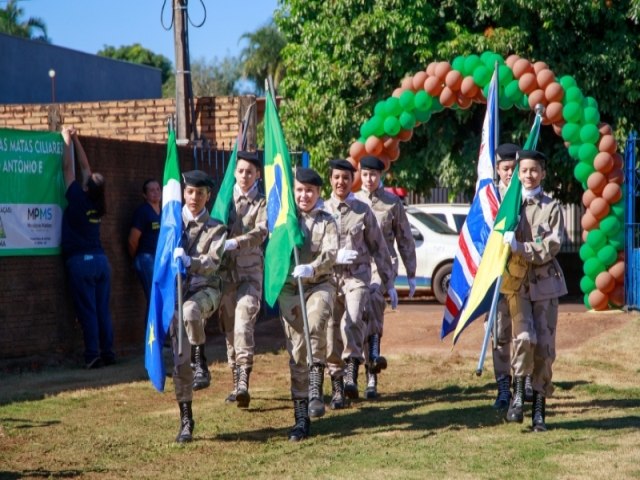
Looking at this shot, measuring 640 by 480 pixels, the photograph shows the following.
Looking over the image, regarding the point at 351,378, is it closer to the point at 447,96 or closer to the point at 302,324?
the point at 302,324

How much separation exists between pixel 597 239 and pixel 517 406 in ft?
28.3

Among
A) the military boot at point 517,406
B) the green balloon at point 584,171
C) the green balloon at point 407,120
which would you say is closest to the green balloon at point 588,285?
the green balloon at point 584,171

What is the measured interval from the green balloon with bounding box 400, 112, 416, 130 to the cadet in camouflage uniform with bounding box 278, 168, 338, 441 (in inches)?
341

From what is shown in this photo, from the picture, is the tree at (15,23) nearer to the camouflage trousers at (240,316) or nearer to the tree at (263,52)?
the tree at (263,52)

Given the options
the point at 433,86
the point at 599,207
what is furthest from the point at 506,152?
the point at 433,86

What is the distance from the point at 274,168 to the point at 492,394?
9.90ft

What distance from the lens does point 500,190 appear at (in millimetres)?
10117

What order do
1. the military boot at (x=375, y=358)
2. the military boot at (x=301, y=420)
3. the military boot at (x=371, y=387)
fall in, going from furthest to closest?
the military boot at (x=375, y=358) < the military boot at (x=371, y=387) < the military boot at (x=301, y=420)

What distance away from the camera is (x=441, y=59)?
21547 mm

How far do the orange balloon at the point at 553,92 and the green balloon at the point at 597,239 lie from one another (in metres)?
1.97

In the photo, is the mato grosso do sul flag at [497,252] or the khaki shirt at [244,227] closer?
the mato grosso do sul flag at [497,252]

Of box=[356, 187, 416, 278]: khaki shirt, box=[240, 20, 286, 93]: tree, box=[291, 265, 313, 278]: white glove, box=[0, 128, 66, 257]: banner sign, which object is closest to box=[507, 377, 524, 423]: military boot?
box=[291, 265, 313, 278]: white glove

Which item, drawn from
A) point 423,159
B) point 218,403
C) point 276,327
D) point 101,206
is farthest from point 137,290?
point 423,159

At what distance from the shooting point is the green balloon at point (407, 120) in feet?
58.0
